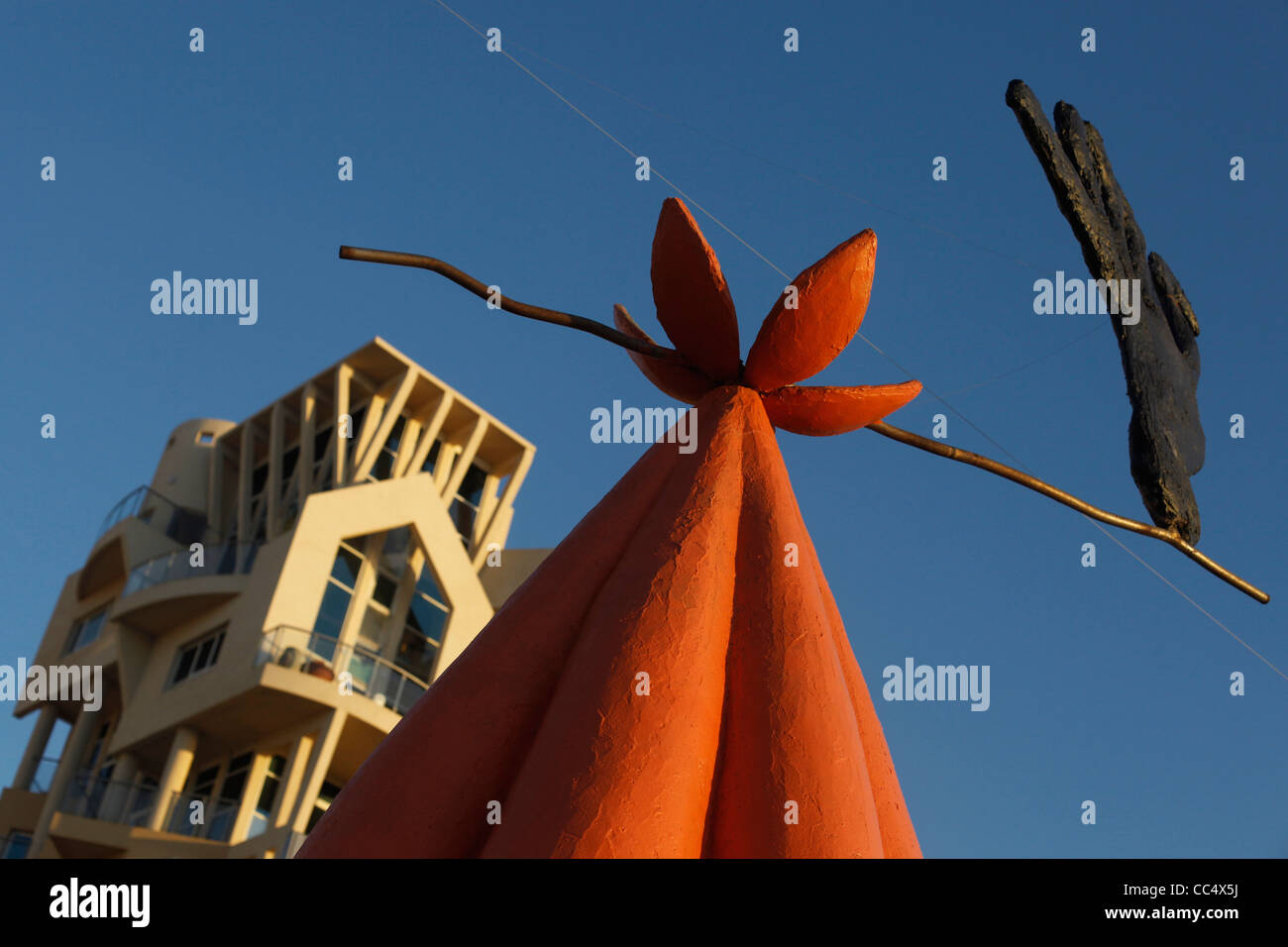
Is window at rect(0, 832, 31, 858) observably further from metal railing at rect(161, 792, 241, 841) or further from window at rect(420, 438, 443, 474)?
window at rect(420, 438, 443, 474)

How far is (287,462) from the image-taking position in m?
26.2

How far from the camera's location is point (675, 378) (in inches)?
189

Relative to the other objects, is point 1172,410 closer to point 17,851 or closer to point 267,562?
point 267,562

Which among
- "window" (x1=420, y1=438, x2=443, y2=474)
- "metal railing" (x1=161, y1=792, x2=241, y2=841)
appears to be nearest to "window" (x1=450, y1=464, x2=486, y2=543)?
"window" (x1=420, y1=438, x2=443, y2=474)

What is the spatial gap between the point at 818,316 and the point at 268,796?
1924 cm

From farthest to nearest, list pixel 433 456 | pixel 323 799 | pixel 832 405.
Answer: pixel 433 456
pixel 323 799
pixel 832 405

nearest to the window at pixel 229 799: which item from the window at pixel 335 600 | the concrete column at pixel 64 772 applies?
the window at pixel 335 600

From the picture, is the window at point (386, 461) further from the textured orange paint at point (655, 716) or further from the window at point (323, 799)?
the textured orange paint at point (655, 716)

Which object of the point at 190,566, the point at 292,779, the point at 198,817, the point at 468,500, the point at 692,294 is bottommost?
the point at 198,817

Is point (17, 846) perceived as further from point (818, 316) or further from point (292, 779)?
point (818, 316)

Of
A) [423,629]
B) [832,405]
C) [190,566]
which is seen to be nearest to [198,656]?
[190,566]

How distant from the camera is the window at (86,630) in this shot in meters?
25.5
